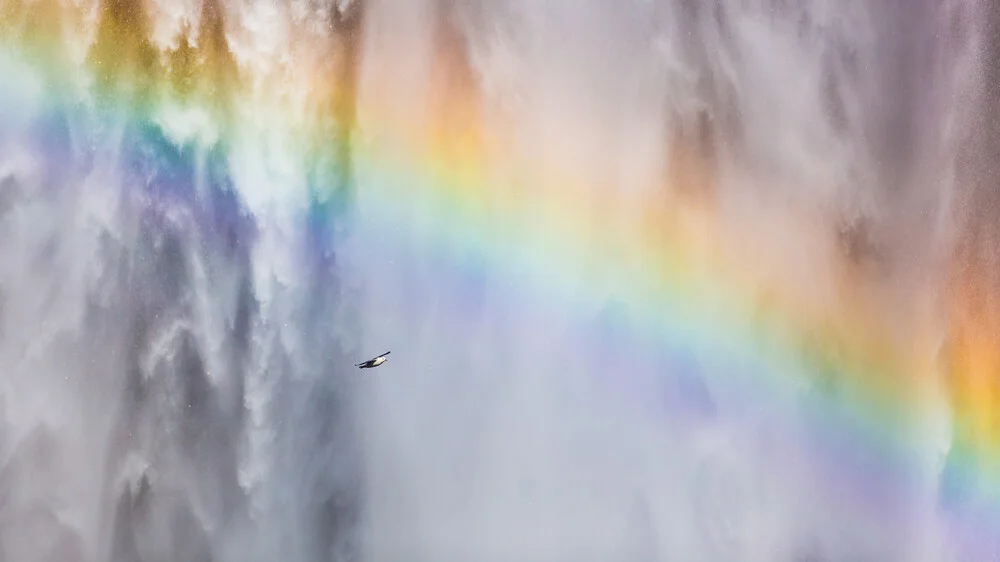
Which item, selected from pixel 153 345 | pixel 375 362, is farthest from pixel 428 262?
pixel 153 345

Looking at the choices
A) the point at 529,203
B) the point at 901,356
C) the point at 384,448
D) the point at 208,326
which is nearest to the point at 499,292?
the point at 529,203

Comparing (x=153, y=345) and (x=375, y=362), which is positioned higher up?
(x=153, y=345)

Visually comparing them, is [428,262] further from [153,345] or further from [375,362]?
[153,345]

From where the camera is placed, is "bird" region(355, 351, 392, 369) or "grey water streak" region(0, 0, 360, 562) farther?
"grey water streak" region(0, 0, 360, 562)

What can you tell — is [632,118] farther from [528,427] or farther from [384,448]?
[384,448]

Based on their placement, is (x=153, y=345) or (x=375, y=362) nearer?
(x=375, y=362)

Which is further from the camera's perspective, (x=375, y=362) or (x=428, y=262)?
(x=428, y=262)

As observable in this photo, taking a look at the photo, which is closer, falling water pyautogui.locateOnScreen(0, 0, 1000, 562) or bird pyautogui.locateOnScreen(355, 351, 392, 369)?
bird pyautogui.locateOnScreen(355, 351, 392, 369)

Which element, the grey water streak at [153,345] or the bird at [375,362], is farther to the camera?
the grey water streak at [153,345]
